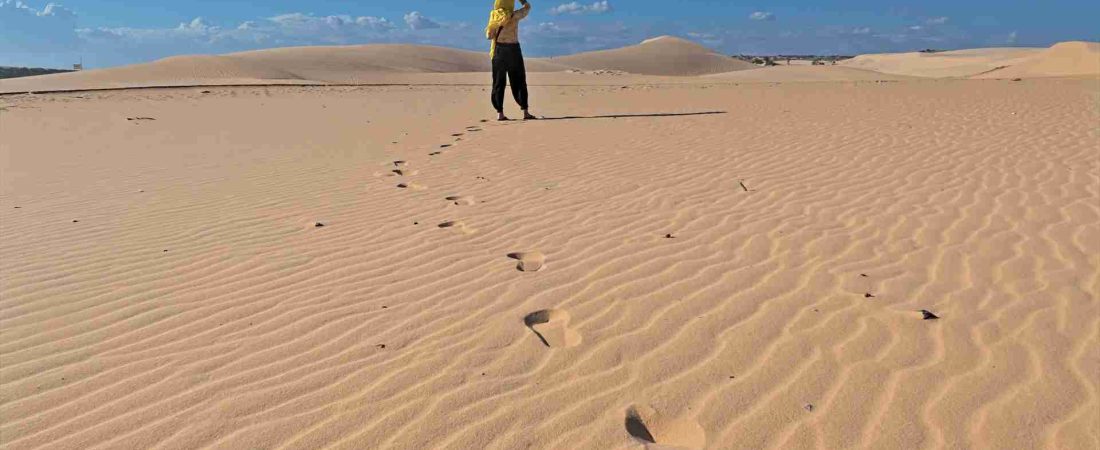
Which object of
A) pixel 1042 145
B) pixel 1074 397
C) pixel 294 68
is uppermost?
pixel 294 68

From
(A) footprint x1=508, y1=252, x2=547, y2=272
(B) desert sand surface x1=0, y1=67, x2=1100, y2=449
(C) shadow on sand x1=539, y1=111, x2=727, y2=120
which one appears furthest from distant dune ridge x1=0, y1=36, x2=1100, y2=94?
(A) footprint x1=508, y1=252, x2=547, y2=272

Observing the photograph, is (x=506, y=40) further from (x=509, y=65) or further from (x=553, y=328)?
(x=553, y=328)

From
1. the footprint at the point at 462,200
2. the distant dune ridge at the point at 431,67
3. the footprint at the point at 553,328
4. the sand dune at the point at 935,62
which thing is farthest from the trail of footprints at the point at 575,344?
the sand dune at the point at 935,62

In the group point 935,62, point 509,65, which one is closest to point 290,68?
point 509,65

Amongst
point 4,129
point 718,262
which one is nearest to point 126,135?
point 4,129

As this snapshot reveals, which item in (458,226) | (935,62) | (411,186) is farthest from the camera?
(935,62)

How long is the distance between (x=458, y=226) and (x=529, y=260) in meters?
0.95

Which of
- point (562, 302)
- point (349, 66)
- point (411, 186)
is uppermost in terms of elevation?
point (349, 66)

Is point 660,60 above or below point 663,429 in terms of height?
above

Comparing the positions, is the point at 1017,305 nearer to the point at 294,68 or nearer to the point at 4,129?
the point at 4,129

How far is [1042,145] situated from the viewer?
8172 millimetres

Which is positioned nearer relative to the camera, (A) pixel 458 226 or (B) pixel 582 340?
(B) pixel 582 340

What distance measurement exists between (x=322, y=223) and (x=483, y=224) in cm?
116

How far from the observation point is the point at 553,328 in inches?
129
